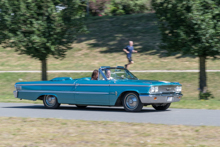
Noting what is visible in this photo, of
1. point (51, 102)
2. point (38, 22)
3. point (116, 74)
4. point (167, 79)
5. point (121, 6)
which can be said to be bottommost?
point (51, 102)

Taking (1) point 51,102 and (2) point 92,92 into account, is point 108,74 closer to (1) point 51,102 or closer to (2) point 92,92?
(2) point 92,92

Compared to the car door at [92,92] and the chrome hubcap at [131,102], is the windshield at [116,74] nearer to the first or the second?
the car door at [92,92]

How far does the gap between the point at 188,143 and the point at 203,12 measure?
9.80 m

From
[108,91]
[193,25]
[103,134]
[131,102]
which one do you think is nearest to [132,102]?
[131,102]

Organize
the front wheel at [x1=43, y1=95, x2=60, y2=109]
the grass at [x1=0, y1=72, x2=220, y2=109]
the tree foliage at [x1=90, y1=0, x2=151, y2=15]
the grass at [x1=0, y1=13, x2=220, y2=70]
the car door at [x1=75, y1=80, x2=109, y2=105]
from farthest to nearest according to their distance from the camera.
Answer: the tree foliage at [x1=90, y1=0, x2=151, y2=15], the grass at [x1=0, y1=13, x2=220, y2=70], the grass at [x1=0, y1=72, x2=220, y2=109], the front wheel at [x1=43, y1=95, x2=60, y2=109], the car door at [x1=75, y1=80, x2=109, y2=105]

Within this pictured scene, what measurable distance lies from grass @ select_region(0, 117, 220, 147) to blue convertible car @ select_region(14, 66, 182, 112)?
2481 mm

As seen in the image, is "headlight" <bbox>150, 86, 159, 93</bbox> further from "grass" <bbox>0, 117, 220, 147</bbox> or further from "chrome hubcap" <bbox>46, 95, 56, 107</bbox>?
"chrome hubcap" <bbox>46, 95, 56, 107</bbox>

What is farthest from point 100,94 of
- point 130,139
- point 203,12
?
point 203,12

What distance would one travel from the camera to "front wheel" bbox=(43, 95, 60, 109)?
12.6 metres

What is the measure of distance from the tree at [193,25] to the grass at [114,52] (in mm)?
8207

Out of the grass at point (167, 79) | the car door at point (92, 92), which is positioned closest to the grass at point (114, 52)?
the grass at point (167, 79)

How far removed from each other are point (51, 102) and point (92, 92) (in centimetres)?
177

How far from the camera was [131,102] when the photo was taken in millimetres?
11219

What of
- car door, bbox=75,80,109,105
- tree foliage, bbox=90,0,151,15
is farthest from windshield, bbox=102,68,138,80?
tree foliage, bbox=90,0,151,15
